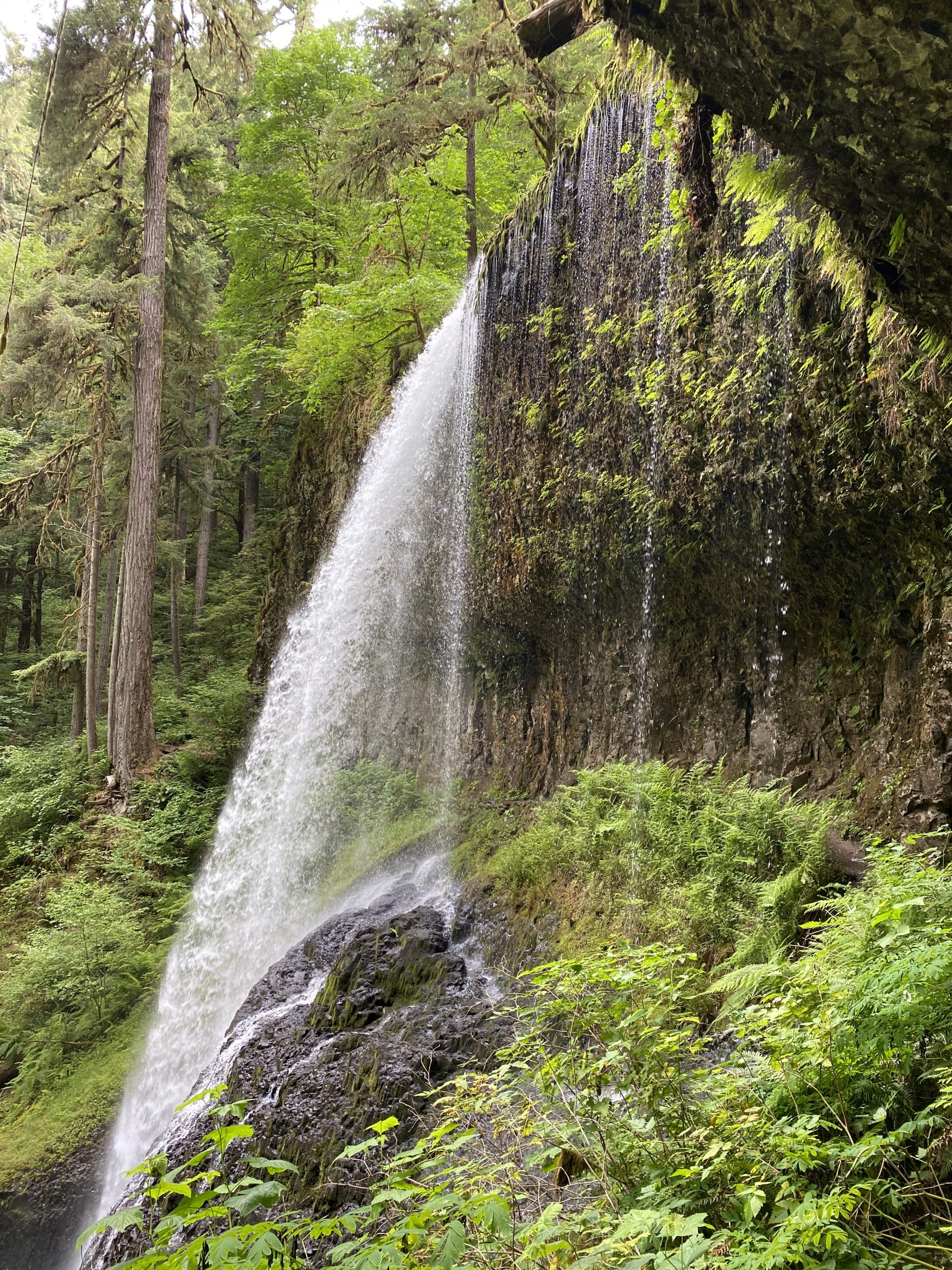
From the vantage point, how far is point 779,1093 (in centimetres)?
228

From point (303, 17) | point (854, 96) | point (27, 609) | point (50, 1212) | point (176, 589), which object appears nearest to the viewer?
point (854, 96)

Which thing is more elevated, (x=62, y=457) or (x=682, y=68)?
(x=62, y=457)

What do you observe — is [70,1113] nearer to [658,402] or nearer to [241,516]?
[658,402]

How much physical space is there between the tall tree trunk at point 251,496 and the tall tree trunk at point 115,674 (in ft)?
18.5

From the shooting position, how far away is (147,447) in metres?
14.2

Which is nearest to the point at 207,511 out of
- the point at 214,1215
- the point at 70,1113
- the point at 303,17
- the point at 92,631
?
the point at 92,631

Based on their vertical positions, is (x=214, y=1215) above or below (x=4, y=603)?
below

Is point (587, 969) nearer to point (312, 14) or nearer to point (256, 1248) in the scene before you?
point (256, 1248)

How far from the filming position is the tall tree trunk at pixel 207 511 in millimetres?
19516

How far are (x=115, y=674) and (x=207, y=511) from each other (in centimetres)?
604

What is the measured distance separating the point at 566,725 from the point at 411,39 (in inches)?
455

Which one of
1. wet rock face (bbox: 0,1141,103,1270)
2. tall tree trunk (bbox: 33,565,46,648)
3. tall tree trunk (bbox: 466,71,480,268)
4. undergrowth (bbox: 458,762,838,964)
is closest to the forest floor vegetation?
undergrowth (bbox: 458,762,838,964)

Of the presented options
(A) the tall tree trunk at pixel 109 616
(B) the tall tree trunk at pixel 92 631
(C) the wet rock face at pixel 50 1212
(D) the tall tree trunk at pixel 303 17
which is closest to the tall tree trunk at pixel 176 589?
(A) the tall tree trunk at pixel 109 616

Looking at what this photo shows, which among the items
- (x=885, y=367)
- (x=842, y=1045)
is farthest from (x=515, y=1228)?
(x=885, y=367)
